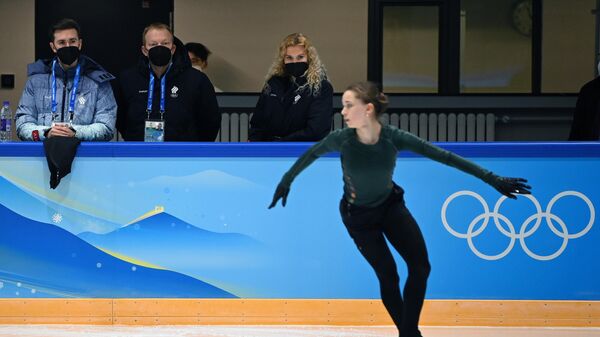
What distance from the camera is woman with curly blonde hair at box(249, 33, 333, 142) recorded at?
5.60 metres

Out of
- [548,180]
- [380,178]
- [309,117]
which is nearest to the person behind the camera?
[380,178]

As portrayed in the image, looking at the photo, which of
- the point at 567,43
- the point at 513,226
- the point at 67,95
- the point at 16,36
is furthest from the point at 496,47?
the point at 67,95

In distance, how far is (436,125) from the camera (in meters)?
9.88

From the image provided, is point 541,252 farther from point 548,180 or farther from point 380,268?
point 380,268

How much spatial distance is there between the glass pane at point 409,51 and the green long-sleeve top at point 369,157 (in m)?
5.82

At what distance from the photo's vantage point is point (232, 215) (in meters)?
5.32

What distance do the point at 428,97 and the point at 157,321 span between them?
5.25 meters

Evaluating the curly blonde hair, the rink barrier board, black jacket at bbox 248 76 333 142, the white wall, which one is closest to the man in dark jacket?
black jacket at bbox 248 76 333 142

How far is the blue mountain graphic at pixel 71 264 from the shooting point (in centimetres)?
532

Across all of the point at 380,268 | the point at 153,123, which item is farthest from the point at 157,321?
the point at 380,268

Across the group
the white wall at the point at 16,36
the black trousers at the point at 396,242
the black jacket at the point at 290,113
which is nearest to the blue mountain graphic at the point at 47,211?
the black jacket at the point at 290,113

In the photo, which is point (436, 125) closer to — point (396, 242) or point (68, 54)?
point (68, 54)

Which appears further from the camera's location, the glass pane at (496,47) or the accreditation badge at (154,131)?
the glass pane at (496,47)

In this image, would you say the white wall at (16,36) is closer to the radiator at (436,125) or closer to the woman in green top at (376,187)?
the radiator at (436,125)
